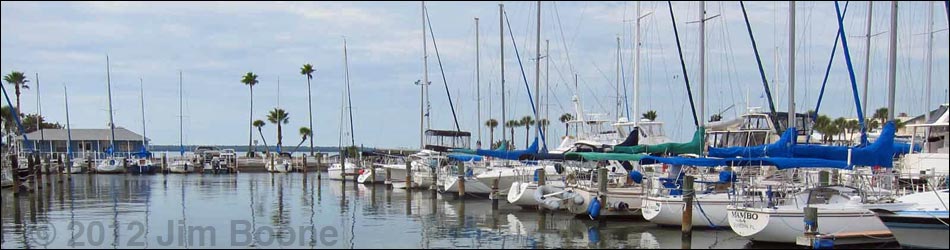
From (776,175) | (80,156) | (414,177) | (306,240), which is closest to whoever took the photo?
(306,240)

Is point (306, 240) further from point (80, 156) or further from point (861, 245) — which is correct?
point (80, 156)

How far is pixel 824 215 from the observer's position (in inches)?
915

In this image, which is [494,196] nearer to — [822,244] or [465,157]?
[465,157]

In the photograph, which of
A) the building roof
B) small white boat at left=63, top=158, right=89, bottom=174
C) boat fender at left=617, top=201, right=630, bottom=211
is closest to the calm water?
boat fender at left=617, top=201, right=630, bottom=211

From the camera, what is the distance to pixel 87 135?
323 ft

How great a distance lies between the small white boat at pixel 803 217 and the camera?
23.3 meters

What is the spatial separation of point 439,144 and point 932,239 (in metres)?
35.8

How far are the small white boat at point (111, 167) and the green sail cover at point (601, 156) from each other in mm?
55247

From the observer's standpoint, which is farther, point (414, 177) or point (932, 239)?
point (414, 177)

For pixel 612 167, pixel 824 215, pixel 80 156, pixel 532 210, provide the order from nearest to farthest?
pixel 824 215 → pixel 532 210 → pixel 612 167 → pixel 80 156

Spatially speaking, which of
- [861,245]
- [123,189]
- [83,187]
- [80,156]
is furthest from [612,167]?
[80,156]

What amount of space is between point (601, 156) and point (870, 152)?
9.54m

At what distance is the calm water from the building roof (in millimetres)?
51497

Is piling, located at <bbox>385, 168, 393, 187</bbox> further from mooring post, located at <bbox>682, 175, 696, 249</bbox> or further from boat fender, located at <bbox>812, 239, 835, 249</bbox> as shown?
boat fender, located at <bbox>812, 239, 835, 249</bbox>
